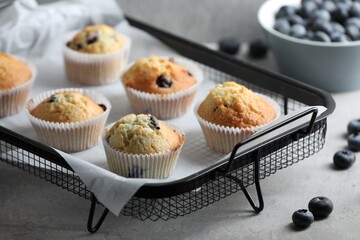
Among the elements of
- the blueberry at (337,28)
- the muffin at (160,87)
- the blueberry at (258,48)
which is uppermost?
the blueberry at (337,28)

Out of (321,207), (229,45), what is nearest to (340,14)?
(229,45)

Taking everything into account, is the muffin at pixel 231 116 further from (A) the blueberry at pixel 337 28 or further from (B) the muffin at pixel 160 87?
(A) the blueberry at pixel 337 28

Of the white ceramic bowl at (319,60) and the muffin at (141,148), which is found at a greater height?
the muffin at (141,148)

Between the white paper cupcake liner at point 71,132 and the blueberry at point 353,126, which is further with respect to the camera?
the blueberry at point 353,126

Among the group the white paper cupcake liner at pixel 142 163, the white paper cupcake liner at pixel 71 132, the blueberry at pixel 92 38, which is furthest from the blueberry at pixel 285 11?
the white paper cupcake liner at pixel 142 163

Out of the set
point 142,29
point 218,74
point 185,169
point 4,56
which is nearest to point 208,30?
point 142,29

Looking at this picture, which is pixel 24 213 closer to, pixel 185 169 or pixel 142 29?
pixel 185 169
